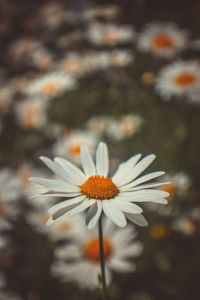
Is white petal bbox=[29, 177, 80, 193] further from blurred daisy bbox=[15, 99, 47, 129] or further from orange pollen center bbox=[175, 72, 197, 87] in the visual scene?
blurred daisy bbox=[15, 99, 47, 129]

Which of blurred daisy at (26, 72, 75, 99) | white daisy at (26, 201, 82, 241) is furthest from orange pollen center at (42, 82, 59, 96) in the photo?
white daisy at (26, 201, 82, 241)

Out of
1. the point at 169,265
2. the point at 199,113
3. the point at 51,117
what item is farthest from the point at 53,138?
the point at 169,265

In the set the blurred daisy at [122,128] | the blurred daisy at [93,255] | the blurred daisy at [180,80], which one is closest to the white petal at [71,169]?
the blurred daisy at [93,255]

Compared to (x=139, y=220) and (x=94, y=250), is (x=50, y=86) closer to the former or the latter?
(x=94, y=250)

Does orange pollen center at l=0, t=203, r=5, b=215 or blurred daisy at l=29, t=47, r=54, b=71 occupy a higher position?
blurred daisy at l=29, t=47, r=54, b=71

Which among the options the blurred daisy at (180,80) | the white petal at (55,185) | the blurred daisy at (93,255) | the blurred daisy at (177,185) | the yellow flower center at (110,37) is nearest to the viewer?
the white petal at (55,185)

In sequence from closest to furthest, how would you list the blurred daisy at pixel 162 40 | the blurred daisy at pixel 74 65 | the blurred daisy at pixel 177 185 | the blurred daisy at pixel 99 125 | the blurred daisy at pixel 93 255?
1. the blurred daisy at pixel 93 255
2. the blurred daisy at pixel 177 185
3. the blurred daisy at pixel 162 40
4. the blurred daisy at pixel 99 125
5. the blurred daisy at pixel 74 65

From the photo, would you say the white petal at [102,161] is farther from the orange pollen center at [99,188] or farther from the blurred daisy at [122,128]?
the blurred daisy at [122,128]

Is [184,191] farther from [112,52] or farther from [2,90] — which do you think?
[2,90]
